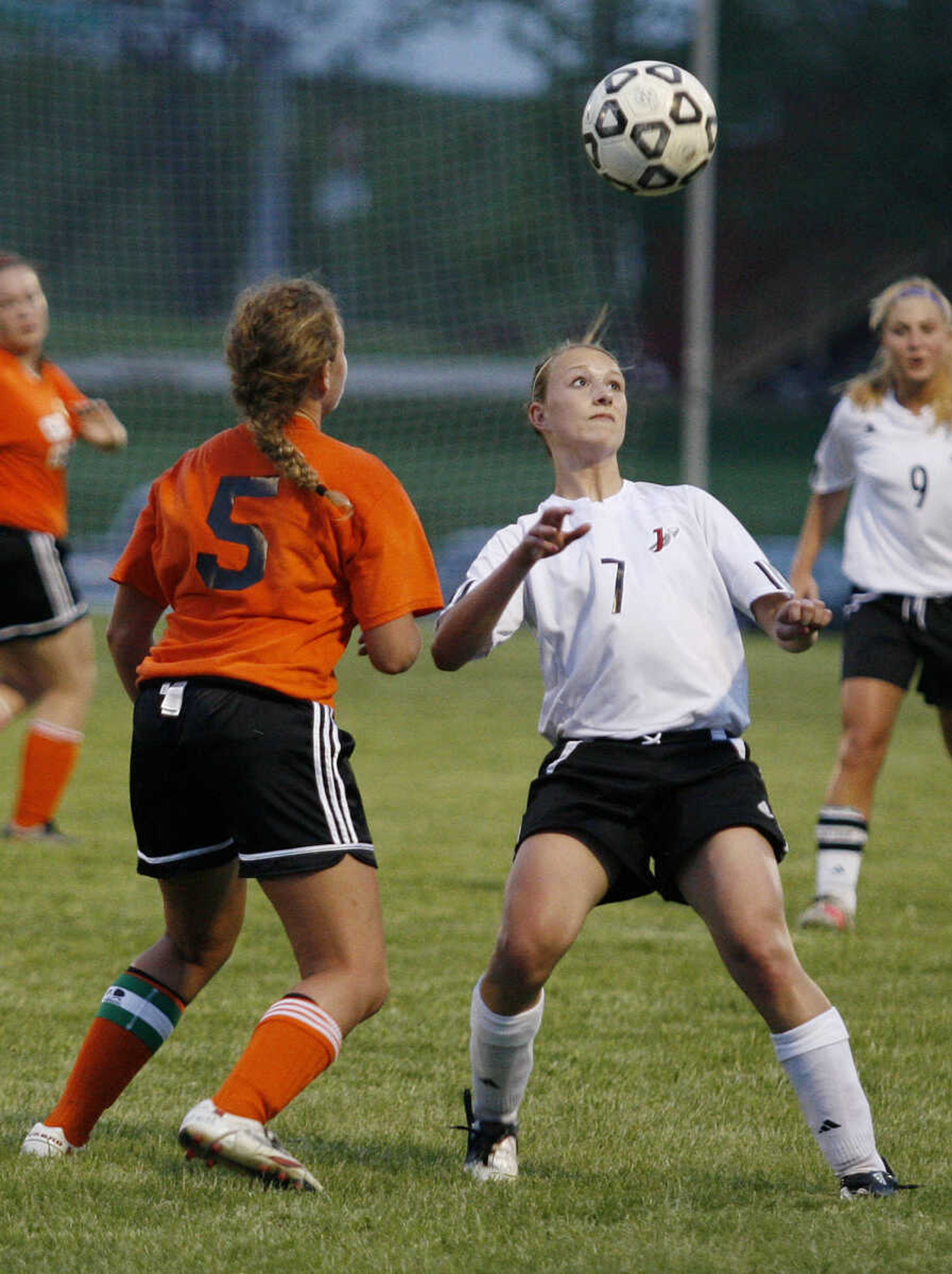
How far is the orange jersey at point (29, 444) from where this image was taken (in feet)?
24.6

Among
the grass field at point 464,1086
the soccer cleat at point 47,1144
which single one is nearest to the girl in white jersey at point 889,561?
the grass field at point 464,1086

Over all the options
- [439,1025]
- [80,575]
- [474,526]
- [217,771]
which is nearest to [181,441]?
[474,526]

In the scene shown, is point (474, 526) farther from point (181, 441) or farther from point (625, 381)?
point (625, 381)

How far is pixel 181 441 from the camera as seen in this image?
78.9ft

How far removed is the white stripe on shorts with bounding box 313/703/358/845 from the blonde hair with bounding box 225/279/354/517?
1.34 ft

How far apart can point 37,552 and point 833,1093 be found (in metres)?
4.84

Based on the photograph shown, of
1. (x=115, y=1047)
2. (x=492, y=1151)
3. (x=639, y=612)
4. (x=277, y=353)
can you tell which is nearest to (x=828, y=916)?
(x=492, y=1151)

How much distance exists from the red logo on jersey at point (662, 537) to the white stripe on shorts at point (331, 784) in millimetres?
745

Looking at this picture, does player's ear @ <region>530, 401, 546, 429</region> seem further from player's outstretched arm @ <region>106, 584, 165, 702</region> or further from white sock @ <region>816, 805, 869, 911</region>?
white sock @ <region>816, 805, 869, 911</region>

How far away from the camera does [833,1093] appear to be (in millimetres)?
3412

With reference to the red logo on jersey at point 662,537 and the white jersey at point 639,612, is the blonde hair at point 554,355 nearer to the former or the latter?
the white jersey at point 639,612

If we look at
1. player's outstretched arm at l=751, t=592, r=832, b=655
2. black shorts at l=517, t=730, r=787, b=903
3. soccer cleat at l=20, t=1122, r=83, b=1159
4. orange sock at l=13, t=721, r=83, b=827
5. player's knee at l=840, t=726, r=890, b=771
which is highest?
player's outstretched arm at l=751, t=592, r=832, b=655

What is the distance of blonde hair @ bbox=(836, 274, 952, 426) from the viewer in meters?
6.47

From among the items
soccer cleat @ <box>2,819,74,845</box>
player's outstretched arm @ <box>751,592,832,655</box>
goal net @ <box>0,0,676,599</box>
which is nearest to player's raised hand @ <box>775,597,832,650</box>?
player's outstretched arm @ <box>751,592,832,655</box>
